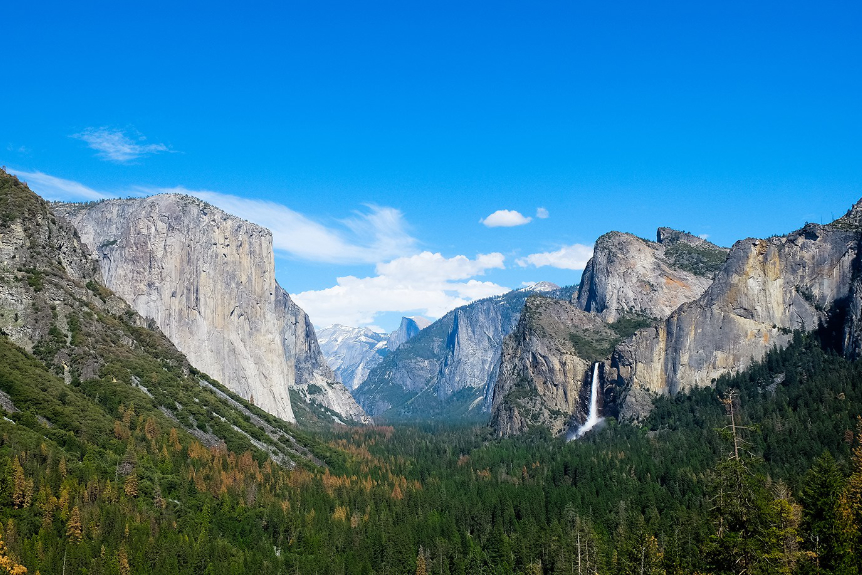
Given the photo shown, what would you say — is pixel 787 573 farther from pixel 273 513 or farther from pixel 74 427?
pixel 74 427

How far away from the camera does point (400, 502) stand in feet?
413

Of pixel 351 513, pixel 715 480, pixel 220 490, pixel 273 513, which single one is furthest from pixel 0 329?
pixel 715 480

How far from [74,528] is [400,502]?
59.9 metres

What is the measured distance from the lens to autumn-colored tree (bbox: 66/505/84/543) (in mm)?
76625

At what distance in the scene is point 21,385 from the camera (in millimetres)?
101562

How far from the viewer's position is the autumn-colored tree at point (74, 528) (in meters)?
76.6

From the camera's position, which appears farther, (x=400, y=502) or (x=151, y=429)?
(x=400, y=502)

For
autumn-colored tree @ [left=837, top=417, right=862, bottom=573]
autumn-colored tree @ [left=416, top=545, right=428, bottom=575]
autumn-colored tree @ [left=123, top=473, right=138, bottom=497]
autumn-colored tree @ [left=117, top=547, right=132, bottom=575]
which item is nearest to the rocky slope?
autumn-colored tree @ [left=123, top=473, right=138, bottom=497]

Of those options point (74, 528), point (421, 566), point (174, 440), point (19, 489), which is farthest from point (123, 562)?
point (174, 440)

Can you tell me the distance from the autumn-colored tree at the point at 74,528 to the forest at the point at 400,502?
15 cm

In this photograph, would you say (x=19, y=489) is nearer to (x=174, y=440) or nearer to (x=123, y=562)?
(x=123, y=562)

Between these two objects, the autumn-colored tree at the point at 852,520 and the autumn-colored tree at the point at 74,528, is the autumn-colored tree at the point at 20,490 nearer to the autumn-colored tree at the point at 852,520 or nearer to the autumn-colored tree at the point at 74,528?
the autumn-colored tree at the point at 74,528

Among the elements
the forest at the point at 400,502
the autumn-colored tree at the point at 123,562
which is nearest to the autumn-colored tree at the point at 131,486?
the forest at the point at 400,502

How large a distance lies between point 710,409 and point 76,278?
159 metres
